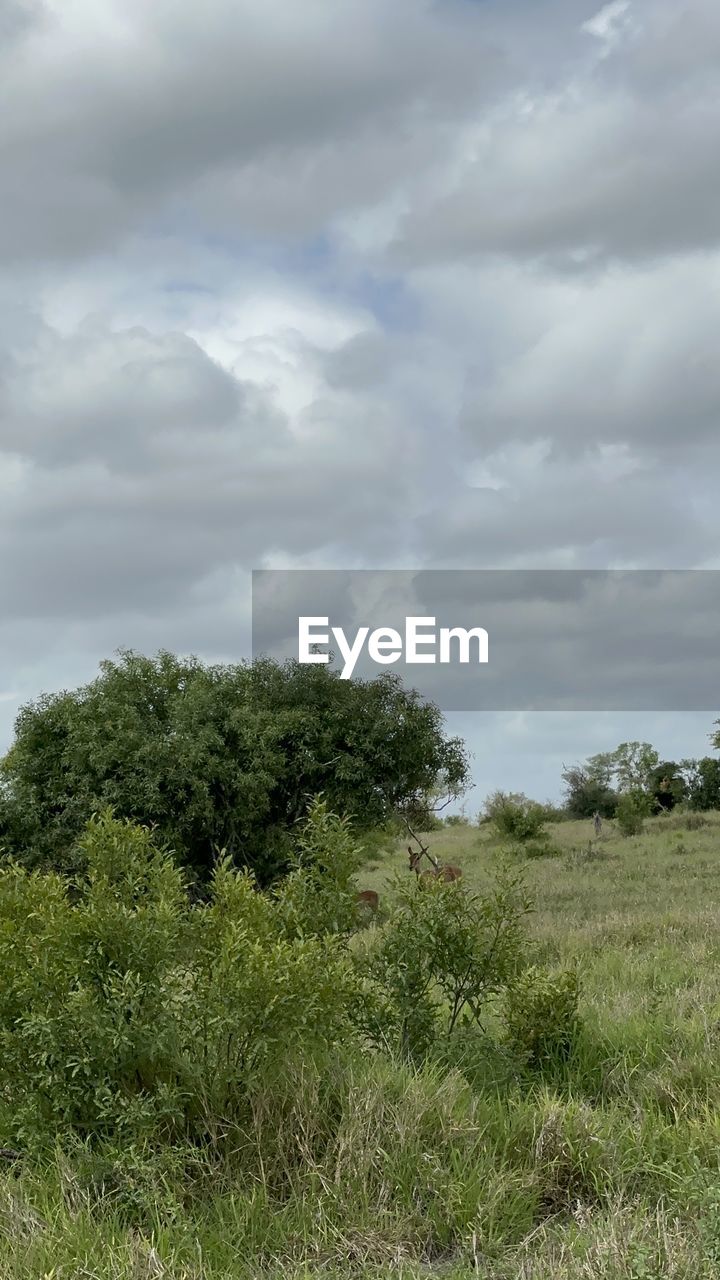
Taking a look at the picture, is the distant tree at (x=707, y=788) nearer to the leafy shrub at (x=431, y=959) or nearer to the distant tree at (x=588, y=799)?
the distant tree at (x=588, y=799)

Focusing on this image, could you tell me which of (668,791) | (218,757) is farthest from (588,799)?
(218,757)

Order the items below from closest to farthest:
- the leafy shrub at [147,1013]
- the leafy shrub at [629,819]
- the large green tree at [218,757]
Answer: the leafy shrub at [147,1013] < the large green tree at [218,757] < the leafy shrub at [629,819]

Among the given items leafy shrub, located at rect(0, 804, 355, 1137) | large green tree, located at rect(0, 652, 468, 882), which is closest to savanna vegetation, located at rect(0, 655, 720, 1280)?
leafy shrub, located at rect(0, 804, 355, 1137)

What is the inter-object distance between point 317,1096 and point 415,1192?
0.70 metres

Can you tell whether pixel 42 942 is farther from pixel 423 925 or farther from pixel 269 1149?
pixel 423 925

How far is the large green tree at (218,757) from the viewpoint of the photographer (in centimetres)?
2892

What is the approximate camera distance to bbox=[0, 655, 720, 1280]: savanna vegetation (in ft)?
18.5

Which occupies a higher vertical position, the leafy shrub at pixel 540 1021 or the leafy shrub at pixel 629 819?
the leafy shrub at pixel 629 819

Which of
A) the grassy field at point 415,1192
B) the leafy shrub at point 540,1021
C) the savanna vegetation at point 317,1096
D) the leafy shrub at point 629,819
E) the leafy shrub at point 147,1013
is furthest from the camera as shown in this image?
the leafy shrub at point 629,819

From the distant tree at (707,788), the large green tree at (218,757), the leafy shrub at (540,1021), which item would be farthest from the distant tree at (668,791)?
the leafy shrub at (540,1021)

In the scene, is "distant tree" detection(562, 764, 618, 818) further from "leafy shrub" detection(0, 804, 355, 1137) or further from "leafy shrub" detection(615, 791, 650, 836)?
"leafy shrub" detection(0, 804, 355, 1137)

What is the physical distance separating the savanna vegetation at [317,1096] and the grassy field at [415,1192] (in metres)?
0.02

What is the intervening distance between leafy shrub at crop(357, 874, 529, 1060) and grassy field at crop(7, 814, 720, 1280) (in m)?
0.44

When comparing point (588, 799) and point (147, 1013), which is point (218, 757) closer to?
point (147, 1013)
